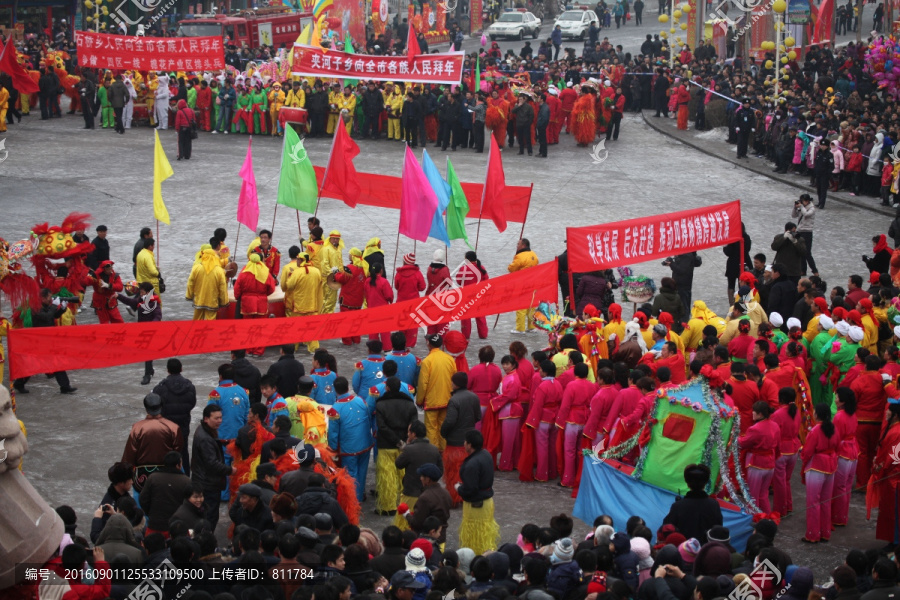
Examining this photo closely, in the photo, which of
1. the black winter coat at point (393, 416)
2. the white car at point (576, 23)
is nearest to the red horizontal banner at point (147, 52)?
the black winter coat at point (393, 416)

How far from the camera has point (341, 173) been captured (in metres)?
16.5

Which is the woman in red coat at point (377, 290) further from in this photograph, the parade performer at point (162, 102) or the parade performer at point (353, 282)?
the parade performer at point (162, 102)

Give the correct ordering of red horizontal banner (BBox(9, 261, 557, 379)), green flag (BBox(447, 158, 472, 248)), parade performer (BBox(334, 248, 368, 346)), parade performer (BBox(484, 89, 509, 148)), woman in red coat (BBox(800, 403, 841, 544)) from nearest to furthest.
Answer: woman in red coat (BBox(800, 403, 841, 544)) < red horizontal banner (BBox(9, 261, 557, 379)) < parade performer (BBox(334, 248, 368, 346)) < green flag (BBox(447, 158, 472, 248)) < parade performer (BBox(484, 89, 509, 148))

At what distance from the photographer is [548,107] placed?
89.7 ft

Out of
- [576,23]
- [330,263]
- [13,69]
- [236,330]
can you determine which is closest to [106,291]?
[330,263]

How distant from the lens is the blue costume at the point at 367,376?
10719 mm

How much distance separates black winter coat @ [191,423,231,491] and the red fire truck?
99.7 feet

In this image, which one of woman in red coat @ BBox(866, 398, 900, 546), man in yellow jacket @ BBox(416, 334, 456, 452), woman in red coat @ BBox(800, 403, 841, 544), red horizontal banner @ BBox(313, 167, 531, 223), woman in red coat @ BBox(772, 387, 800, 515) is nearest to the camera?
woman in red coat @ BBox(866, 398, 900, 546)

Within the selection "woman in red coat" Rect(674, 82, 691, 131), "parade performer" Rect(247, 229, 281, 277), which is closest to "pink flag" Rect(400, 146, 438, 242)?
"parade performer" Rect(247, 229, 281, 277)

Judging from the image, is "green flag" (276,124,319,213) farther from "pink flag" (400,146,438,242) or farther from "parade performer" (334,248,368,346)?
"parade performer" (334,248,368,346)

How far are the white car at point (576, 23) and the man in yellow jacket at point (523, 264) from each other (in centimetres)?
3404

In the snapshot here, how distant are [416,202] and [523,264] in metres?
1.68

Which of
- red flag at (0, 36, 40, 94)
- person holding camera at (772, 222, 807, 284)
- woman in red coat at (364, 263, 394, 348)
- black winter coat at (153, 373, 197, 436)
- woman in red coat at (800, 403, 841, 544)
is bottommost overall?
woman in red coat at (800, 403, 841, 544)

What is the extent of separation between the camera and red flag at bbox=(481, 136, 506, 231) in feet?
51.2
